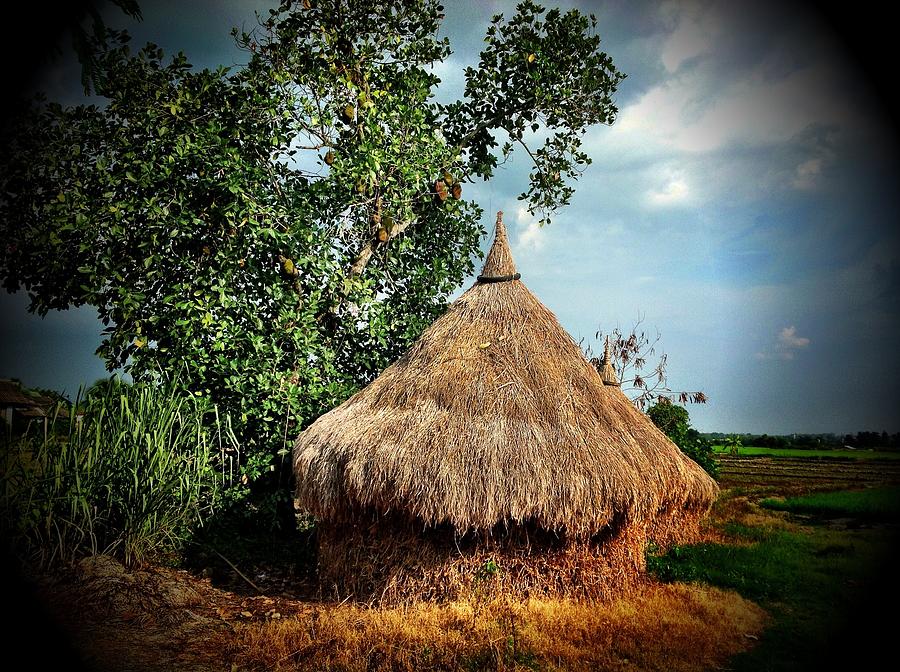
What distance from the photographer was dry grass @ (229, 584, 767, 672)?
4742mm

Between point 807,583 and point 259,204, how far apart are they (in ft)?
29.7

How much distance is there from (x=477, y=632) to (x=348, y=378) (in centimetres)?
502

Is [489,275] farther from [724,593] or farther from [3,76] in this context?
[3,76]

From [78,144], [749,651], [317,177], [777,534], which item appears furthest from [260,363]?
[777,534]

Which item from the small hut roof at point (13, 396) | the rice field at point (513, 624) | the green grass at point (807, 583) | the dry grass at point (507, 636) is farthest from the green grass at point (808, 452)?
the small hut roof at point (13, 396)

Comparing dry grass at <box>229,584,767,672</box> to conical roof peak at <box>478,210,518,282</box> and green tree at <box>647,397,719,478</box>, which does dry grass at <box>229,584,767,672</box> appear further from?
green tree at <box>647,397,719,478</box>

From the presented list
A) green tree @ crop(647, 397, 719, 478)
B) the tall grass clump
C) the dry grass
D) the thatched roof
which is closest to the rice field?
the dry grass

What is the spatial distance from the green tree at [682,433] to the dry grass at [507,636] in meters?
7.78

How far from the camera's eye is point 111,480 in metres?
6.74

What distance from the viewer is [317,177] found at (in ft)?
29.7

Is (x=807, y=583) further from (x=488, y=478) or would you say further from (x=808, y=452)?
(x=808, y=452)

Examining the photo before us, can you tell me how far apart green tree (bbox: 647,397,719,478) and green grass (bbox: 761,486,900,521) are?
158 centimetres

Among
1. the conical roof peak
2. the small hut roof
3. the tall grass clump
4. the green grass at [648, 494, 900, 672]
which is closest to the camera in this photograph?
the green grass at [648, 494, 900, 672]

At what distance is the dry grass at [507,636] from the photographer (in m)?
4.74
